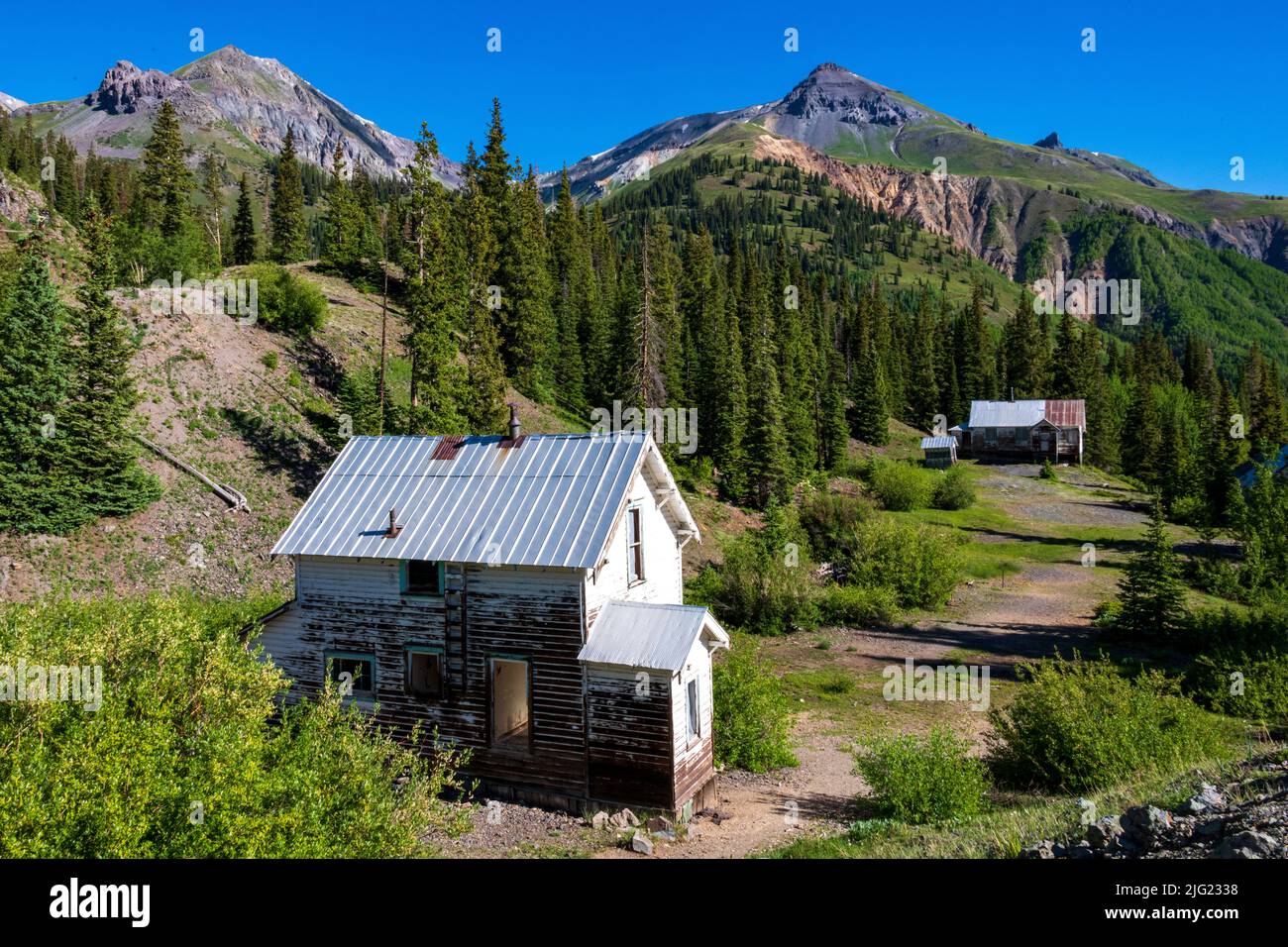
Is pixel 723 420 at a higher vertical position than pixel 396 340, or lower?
lower

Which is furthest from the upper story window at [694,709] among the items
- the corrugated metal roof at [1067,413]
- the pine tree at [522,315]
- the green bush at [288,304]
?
the corrugated metal roof at [1067,413]

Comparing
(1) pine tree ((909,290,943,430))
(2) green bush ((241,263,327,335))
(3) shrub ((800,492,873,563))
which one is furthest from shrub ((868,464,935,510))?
(2) green bush ((241,263,327,335))

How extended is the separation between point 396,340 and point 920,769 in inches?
1814

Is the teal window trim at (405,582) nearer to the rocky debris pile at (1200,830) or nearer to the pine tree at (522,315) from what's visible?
the rocky debris pile at (1200,830)

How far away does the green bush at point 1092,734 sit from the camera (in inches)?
588

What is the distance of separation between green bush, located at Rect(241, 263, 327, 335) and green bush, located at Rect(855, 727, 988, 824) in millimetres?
41745

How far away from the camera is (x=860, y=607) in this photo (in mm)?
35750

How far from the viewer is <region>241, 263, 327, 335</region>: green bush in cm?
4503

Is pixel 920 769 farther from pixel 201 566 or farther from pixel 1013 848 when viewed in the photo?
pixel 201 566

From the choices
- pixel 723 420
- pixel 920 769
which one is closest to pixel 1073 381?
pixel 723 420

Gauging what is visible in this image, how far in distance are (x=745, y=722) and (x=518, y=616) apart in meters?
7.07

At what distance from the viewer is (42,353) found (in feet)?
84.3

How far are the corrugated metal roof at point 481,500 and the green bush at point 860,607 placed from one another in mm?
18739

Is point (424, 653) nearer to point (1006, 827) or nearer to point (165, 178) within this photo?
point (1006, 827)
